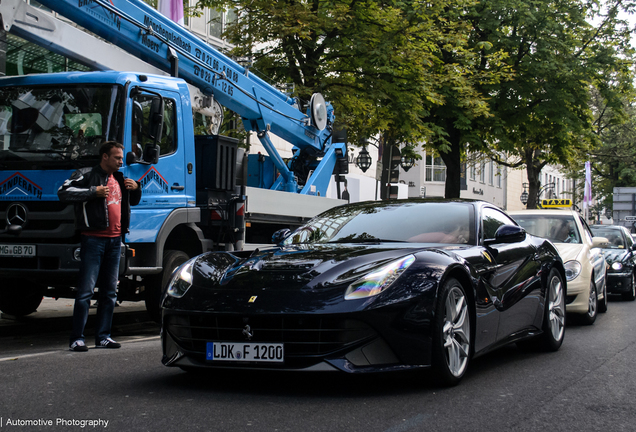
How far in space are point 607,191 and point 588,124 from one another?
121ft

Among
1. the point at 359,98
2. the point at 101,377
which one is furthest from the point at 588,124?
the point at 101,377

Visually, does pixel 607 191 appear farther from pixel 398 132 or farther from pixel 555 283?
pixel 555 283

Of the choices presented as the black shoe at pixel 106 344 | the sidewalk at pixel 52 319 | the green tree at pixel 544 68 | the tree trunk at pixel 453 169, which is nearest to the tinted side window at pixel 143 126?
the black shoe at pixel 106 344

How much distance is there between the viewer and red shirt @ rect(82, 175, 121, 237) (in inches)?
273

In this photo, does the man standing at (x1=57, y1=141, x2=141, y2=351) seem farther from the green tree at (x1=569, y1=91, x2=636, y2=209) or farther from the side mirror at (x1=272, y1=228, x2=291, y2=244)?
the green tree at (x1=569, y1=91, x2=636, y2=209)

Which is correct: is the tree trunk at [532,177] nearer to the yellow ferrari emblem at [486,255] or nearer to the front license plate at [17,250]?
the front license plate at [17,250]

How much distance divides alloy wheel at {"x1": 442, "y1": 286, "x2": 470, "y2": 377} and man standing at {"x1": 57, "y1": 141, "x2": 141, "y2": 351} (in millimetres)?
3182

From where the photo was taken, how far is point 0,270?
26.0 ft

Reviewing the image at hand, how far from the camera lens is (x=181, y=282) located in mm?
5422

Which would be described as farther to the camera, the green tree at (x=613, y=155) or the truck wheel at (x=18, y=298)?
the green tree at (x=613, y=155)

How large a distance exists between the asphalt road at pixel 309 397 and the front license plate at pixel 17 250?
4.41ft

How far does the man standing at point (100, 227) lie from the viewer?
6.82m

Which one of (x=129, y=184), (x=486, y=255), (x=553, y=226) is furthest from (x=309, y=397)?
(x=553, y=226)

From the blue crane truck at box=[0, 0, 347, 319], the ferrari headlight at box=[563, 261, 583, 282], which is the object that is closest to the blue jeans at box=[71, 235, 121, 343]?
the blue crane truck at box=[0, 0, 347, 319]
